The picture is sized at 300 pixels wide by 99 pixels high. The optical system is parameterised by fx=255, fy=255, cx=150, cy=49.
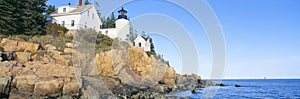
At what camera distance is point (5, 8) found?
1848 centimetres

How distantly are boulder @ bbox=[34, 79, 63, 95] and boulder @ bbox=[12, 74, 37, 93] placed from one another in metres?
0.26

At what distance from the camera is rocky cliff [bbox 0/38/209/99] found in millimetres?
12914

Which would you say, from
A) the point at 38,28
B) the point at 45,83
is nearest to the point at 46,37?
the point at 38,28

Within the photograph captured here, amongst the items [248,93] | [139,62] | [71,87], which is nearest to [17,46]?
[71,87]

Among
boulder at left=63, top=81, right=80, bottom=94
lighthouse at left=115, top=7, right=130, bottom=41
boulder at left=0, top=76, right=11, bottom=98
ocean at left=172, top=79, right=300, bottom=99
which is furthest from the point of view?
lighthouse at left=115, top=7, right=130, bottom=41

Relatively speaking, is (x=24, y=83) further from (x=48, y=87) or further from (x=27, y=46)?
(x=27, y=46)

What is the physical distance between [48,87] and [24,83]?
1199 millimetres

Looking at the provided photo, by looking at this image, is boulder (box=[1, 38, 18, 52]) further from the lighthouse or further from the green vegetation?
the lighthouse

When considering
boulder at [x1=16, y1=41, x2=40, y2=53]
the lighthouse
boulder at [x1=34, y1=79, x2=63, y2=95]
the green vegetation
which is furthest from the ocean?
the green vegetation

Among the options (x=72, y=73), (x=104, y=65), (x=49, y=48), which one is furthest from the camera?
(x=104, y=65)

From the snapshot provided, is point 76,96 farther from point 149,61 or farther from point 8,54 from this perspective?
point 149,61

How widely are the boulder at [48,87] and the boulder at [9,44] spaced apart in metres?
5.50

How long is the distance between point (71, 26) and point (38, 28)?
219 inches

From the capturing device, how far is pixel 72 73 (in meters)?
15.5
